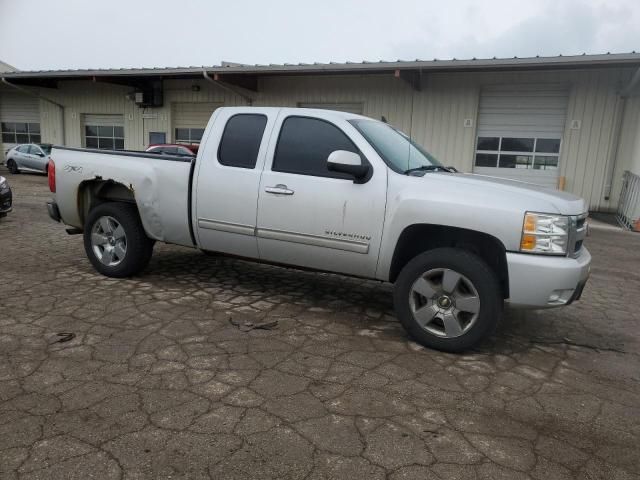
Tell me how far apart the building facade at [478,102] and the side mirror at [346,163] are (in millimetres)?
7185

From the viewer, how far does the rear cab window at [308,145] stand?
4.29 m

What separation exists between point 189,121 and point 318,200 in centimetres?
1694

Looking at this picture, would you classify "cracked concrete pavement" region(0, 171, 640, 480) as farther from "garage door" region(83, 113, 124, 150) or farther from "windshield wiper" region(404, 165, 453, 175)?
"garage door" region(83, 113, 124, 150)

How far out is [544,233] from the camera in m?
3.53

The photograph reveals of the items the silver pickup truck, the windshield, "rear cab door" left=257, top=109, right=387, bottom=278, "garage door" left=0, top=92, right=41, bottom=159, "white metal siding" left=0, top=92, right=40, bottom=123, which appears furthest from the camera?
"garage door" left=0, top=92, right=41, bottom=159

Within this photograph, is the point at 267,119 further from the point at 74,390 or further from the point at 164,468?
the point at 164,468

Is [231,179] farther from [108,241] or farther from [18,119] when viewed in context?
[18,119]

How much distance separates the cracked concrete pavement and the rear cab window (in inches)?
52.2

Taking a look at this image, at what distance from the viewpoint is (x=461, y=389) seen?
327cm

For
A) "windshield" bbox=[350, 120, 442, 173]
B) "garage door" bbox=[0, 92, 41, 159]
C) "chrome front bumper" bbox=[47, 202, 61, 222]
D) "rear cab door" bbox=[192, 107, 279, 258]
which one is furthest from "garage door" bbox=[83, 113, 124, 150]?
"windshield" bbox=[350, 120, 442, 173]


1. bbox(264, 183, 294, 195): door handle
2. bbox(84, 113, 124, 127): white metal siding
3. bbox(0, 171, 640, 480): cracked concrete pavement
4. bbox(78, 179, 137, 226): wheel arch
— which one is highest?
bbox(84, 113, 124, 127): white metal siding

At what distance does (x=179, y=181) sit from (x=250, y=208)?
88 cm

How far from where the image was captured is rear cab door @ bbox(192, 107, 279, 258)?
4.54 meters

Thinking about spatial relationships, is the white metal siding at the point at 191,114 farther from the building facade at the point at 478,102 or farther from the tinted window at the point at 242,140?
the tinted window at the point at 242,140
